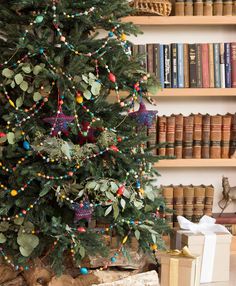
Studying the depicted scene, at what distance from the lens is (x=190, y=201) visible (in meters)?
3.53

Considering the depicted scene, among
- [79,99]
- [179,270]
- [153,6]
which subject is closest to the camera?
[179,270]

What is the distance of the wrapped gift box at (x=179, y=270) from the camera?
247cm

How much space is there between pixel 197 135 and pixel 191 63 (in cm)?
40

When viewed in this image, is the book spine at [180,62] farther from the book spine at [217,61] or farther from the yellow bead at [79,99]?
the yellow bead at [79,99]

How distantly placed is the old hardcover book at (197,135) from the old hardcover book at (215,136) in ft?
0.21

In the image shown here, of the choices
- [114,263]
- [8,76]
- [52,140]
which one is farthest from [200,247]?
[8,76]

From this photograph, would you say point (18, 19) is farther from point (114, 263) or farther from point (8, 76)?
point (114, 263)

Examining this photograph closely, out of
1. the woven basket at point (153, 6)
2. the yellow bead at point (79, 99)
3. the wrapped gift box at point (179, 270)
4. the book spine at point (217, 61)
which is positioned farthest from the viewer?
the book spine at point (217, 61)

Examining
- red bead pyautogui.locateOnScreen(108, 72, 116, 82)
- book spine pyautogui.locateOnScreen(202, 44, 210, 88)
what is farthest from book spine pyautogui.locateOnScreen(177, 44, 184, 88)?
red bead pyautogui.locateOnScreen(108, 72, 116, 82)

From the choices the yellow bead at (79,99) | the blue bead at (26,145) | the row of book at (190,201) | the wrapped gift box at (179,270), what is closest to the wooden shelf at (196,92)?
the row of book at (190,201)

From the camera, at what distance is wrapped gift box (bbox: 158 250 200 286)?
8.10ft

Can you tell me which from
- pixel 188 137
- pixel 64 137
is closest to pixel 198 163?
pixel 188 137

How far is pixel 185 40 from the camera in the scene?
3.72 meters

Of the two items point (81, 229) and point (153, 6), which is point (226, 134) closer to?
point (153, 6)
